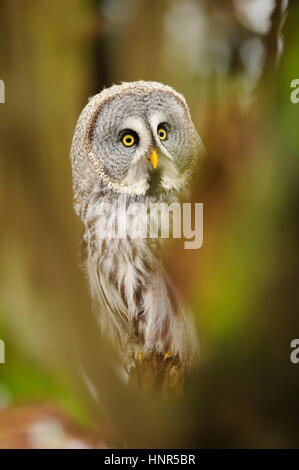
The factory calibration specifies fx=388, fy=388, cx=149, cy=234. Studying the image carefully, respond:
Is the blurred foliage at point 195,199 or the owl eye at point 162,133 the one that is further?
the owl eye at point 162,133

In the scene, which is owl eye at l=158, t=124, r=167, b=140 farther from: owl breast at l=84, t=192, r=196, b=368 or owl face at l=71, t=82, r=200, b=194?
owl breast at l=84, t=192, r=196, b=368

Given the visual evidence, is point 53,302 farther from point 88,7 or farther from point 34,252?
point 88,7

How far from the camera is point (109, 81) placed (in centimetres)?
64

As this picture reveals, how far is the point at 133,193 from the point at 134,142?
0.31ft

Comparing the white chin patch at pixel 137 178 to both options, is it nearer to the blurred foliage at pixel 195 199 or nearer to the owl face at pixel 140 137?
the owl face at pixel 140 137

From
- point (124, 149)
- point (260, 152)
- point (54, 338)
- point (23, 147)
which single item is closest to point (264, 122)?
point (260, 152)

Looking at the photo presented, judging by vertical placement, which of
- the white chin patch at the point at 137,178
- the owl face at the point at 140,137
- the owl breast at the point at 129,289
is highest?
the owl face at the point at 140,137

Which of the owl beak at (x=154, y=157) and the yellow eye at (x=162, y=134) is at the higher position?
the yellow eye at (x=162, y=134)

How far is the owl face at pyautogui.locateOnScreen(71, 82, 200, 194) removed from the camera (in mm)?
636

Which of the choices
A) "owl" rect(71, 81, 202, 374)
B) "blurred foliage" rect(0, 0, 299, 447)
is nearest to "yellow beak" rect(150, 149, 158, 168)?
"owl" rect(71, 81, 202, 374)

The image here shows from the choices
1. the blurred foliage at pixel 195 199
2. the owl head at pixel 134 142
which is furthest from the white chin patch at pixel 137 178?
the blurred foliage at pixel 195 199

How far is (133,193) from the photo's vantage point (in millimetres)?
723

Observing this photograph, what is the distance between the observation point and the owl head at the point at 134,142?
0.64 metres

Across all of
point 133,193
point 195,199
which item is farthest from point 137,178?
point 195,199
